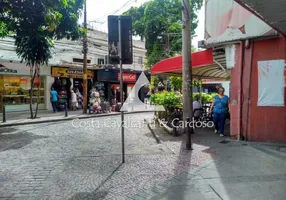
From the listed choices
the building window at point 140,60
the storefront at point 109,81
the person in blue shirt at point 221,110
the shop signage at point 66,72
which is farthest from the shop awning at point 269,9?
the building window at point 140,60

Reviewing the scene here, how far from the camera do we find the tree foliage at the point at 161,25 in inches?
1047

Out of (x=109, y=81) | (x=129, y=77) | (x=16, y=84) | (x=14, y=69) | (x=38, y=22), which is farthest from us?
(x=129, y=77)

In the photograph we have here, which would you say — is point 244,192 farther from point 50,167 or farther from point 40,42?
point 40,42

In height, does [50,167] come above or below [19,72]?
below

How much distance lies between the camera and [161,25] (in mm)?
26906

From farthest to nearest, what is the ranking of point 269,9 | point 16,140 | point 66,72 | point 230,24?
1. point 66,72
2. point 16,140
3. point 230,24
4. point 269,9

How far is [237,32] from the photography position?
307 inches

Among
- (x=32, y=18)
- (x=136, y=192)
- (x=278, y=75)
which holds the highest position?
(x=32, y=18)

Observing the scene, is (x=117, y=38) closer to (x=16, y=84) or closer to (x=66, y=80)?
(x=16, y=84)

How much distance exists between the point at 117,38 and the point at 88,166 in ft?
9.42

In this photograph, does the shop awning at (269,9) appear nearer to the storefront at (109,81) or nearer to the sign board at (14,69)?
the sign board at (14,69)

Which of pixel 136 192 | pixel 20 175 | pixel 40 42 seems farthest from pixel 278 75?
pixel 40 42

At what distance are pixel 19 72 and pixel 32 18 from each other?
984cm

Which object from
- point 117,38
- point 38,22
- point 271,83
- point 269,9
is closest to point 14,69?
point 38,22
